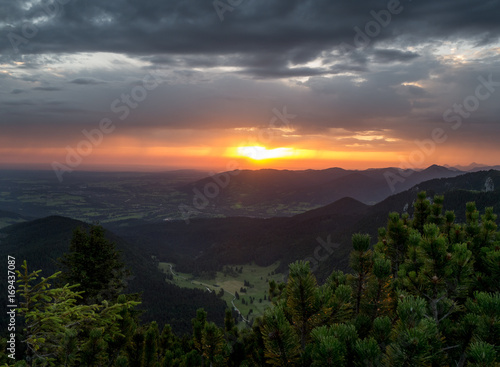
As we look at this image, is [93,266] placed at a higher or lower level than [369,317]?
lower

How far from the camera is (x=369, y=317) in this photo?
6.42 m

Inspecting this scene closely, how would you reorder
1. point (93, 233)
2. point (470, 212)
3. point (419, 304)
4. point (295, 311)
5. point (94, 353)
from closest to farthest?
point (419, 304) → point (295, 311) → point (94, 353) → point (470, 212) → point (93, 233)

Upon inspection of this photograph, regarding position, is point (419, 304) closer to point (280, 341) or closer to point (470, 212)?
point (280, 341)

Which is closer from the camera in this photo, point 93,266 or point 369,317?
point 369,317

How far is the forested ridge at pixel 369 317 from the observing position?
14.0ft

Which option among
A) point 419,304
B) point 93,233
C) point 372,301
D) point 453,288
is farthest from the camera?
point 93,233

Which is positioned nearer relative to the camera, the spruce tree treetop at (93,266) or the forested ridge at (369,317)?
the forested ridge at (369,317)

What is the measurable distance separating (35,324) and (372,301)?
8.87 meters

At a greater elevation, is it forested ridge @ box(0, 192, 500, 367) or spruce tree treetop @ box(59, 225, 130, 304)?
forested ridge @ box(0, 192, 500, 367)

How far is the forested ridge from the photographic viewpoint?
14.0ft

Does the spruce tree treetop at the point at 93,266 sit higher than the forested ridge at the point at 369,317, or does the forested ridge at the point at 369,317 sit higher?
the forested ridge at the point at 369,317

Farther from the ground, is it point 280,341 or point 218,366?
point 280,341

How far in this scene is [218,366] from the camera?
803 cm

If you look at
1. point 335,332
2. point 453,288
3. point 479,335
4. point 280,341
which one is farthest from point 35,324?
point 453,288
